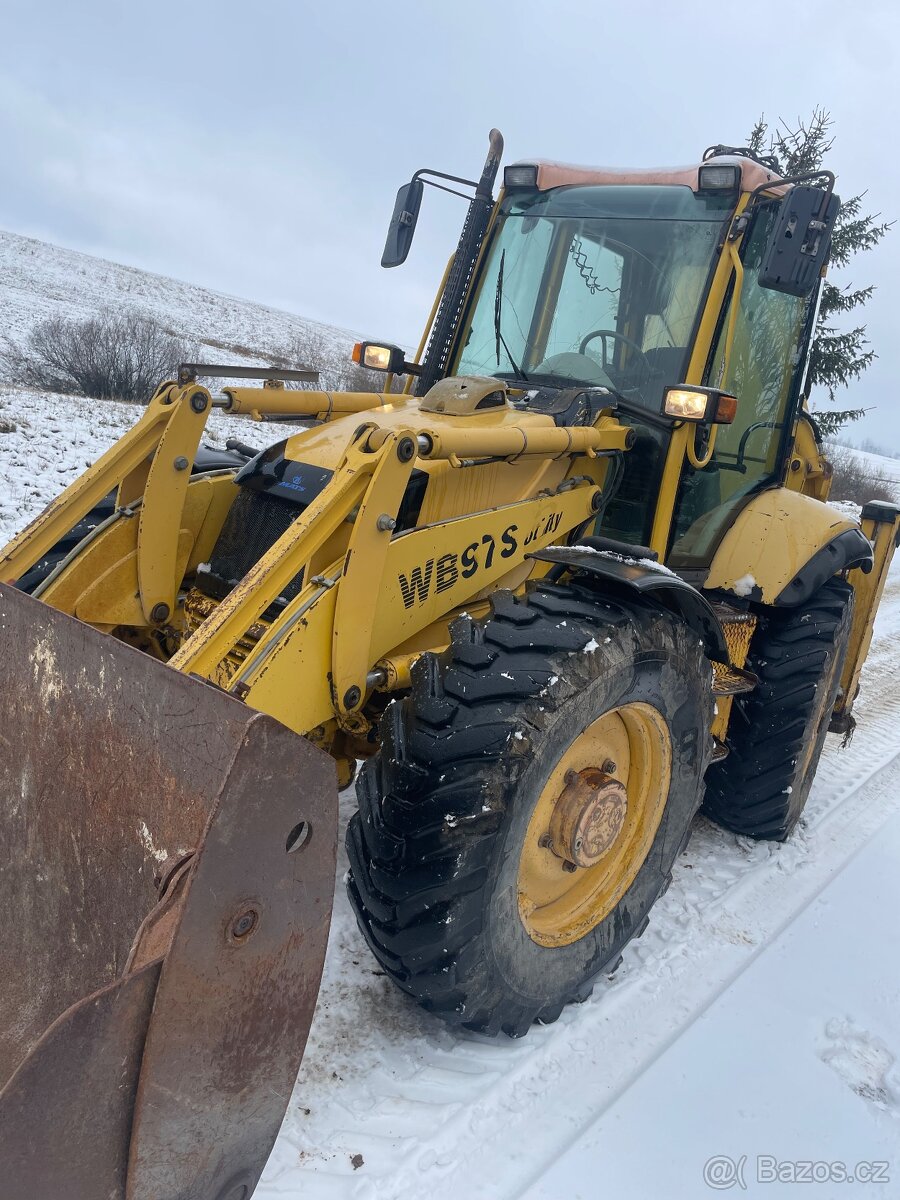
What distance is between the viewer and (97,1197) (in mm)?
1496

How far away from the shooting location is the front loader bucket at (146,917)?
1465 millimetres

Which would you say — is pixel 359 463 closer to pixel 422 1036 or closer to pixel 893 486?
pixel 422 1036

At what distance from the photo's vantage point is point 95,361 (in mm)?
14602

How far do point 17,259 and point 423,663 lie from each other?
143 feet

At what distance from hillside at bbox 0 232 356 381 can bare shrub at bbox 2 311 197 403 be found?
2.97 m

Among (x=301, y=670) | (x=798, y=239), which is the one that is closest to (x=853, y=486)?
(x=798, y=239)

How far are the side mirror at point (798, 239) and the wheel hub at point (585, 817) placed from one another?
1.85 m

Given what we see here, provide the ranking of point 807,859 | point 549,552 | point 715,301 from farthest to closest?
point 807,859, point 715,301, point 549,552

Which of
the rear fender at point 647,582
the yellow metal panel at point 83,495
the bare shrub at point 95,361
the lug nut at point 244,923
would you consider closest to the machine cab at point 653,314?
the rear fender at point 647,582

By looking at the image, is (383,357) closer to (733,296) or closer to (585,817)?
(733,296)

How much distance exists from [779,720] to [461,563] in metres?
1.93

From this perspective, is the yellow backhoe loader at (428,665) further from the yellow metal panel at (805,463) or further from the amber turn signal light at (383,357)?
the yellow metal panel at (805,463)

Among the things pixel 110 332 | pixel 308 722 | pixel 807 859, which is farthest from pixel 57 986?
pixel 110 332

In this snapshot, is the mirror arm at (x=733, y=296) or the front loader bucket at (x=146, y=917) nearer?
the front loader bucket at (x=146, y=917)
